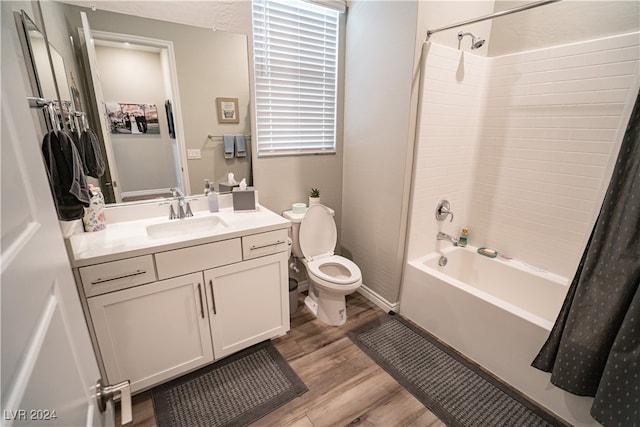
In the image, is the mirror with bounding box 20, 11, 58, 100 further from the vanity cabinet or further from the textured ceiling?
the vanity cabinet

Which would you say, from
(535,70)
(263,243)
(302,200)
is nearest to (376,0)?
(535,70)

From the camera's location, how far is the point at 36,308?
46 centimetres

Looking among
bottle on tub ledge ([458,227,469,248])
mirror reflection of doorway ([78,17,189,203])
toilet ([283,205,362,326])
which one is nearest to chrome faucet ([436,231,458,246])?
bottle on tub ledge ([458,227,469,248])

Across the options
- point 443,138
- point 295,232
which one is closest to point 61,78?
point 295,232

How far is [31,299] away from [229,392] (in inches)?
58.5

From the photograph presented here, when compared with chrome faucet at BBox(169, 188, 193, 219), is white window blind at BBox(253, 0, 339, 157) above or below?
above

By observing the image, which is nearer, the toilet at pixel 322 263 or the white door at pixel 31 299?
the white door at pixel 31 299

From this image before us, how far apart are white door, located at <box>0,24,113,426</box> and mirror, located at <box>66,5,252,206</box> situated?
1239 millimetres

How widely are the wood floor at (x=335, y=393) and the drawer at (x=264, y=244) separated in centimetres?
71

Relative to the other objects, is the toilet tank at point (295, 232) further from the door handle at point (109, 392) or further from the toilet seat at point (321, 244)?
the door handle at point (109, 392)

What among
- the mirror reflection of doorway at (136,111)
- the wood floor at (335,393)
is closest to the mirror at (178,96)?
the mirror reflection of doorway at (136,111)

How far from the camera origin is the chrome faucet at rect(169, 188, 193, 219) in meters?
1.83

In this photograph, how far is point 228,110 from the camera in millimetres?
1984

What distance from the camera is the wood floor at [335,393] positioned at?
59.1 inches
